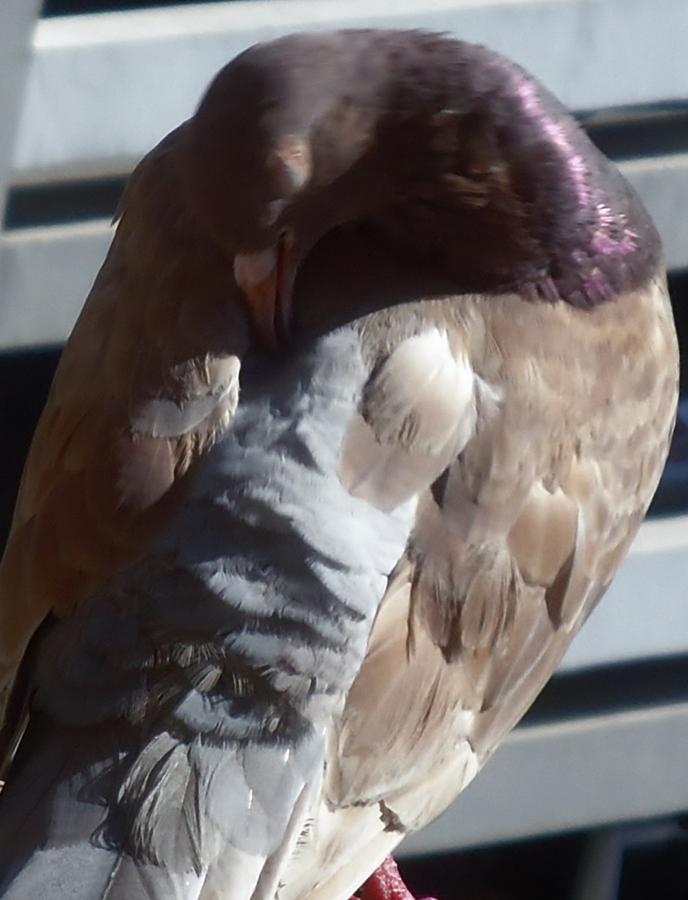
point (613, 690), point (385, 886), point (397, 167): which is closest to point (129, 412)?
point (397, 167)

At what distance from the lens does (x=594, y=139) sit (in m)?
1.69

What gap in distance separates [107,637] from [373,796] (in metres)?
0.24

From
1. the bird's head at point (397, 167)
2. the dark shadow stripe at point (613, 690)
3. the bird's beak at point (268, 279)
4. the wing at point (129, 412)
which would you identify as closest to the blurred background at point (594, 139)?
the dark shadow stripe at point (613, 690)

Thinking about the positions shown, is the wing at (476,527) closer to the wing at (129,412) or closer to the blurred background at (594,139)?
the wing at (129,412)

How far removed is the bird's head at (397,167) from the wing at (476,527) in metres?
0.05

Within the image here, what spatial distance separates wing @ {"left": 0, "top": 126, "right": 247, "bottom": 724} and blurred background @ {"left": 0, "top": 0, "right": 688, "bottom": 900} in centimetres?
20

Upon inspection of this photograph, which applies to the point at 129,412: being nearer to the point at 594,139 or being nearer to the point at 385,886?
the point at 385,886

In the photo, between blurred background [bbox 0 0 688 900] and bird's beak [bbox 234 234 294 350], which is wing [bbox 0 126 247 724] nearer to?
bird's beak [bbox 234 234 294 350]

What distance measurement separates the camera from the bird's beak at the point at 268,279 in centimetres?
111

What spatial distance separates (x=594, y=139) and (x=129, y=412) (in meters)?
0.74

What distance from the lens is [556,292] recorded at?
48.4 inches

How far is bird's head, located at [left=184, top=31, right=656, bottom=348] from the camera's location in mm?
1072

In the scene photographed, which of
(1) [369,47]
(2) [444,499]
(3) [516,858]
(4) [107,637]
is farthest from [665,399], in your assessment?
(3) [516,858]

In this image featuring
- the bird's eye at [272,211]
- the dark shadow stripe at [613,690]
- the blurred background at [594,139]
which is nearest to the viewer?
the bird's eye at [272,211]
